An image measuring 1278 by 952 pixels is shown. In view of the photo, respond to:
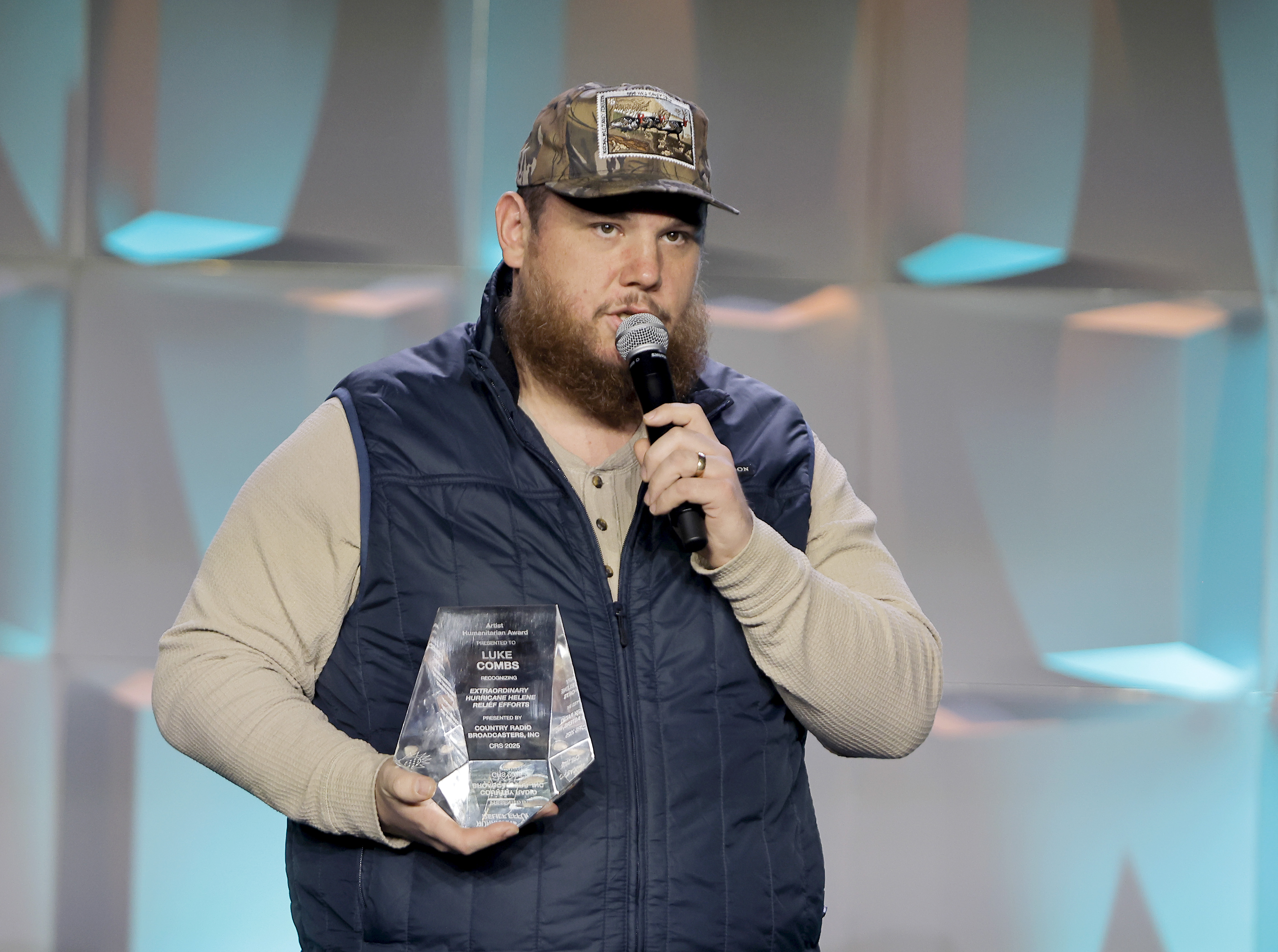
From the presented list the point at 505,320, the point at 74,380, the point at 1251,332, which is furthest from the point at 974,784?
the point at 74,380

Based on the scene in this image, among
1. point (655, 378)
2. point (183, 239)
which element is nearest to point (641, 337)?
point (655, 378)

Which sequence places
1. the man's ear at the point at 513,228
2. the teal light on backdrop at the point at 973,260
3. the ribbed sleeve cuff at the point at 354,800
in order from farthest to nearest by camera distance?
the teal light on backdrop at the point at 973,260 < the man's ear at the point at 513,228 < the ribbed sleeve cuff at the point at 354,800

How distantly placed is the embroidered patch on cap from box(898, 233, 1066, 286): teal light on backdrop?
1381 millimetres

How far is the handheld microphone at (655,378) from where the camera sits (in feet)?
4.28

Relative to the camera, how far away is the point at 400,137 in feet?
9.43

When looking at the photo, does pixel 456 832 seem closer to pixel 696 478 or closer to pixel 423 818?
pixel 423 818

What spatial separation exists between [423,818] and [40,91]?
2.36m

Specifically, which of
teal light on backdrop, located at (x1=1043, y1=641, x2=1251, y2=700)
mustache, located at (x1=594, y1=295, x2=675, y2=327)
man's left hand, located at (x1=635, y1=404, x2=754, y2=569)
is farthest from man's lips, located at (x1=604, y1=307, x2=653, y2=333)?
teal light on backdrop, located at (x1=1043, y1=641, x2=1251, y2=700)

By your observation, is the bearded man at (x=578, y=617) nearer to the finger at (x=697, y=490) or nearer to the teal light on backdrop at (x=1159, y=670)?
the finger at (x=697, y=490)

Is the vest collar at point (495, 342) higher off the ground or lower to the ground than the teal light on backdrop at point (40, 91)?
lower

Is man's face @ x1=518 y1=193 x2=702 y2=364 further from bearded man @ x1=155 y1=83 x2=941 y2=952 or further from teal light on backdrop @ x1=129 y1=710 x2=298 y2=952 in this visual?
teal light on backdrop @ x1=129 y1=710 x2=298 y2=952

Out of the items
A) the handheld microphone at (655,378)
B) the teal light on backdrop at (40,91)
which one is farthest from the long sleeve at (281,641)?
the teal light on backdrop at (40,91)

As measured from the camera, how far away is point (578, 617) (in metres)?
1.45

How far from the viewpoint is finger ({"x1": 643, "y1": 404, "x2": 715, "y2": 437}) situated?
1.32 metres
